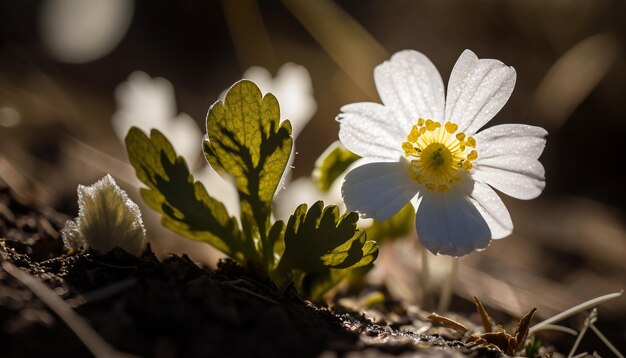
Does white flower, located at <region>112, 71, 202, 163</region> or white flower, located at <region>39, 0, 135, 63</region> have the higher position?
white flower, located at <region>39, 0, 135, 63</region>

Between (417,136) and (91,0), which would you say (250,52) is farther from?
(417,136)

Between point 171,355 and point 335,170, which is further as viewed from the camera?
point 335,170

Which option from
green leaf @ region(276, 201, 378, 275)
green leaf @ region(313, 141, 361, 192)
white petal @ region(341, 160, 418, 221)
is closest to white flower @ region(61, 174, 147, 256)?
green leaf @ region(276, 201, 378, 275)

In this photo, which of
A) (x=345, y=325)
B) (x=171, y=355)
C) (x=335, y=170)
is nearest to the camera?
(x=171, y=355)

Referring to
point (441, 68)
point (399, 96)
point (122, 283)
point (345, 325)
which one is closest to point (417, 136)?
point (399, 96)

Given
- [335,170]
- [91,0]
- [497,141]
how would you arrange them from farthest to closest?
[91,0] → [335,170] → [497,141]

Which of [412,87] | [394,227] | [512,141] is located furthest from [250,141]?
[394,227]

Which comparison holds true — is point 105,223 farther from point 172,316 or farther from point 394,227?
point 394,227

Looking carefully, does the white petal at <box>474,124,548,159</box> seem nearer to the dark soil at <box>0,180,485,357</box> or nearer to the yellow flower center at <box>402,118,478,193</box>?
the yellow flower center at <box>402,118,478,193</box>
